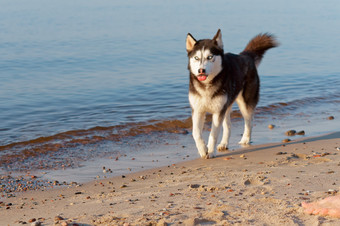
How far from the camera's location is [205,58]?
6465 mm

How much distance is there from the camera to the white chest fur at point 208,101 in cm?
672

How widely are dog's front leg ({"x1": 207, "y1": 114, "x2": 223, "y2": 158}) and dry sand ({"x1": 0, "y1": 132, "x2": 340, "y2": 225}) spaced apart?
0.25m

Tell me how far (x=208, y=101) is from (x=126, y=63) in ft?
29.3

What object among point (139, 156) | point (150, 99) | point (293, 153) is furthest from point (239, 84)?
point (150, 99)

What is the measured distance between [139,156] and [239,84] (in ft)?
5.82

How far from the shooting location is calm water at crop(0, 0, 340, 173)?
1038 cm

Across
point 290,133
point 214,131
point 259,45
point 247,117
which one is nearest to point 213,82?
point 214,131

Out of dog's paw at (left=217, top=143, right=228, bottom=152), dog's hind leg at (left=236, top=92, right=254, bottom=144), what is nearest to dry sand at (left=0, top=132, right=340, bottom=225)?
dog's paw at (left=217, top=143, right=228, bottom=152)

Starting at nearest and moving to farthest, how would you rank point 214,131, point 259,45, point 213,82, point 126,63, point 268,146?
point 213,82 → point 214,131 → point 268,146 → point 259,45 → point 126,63

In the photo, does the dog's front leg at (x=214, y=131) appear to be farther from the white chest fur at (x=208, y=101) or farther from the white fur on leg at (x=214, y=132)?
the white chest fur at (x=208, y=101)

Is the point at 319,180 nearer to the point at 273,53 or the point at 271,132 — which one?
the point at 271,132

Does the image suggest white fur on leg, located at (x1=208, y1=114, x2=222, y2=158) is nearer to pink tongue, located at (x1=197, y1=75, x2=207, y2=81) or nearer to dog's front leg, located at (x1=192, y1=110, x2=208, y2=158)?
A: dog's front leg, located at (x1=192, y1=110, x2=208, y2=158)

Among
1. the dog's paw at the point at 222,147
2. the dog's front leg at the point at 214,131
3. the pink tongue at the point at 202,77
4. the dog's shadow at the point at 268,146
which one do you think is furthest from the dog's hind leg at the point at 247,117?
the pink tongue at the point at 202,77

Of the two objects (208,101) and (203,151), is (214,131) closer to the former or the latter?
(203,151)
